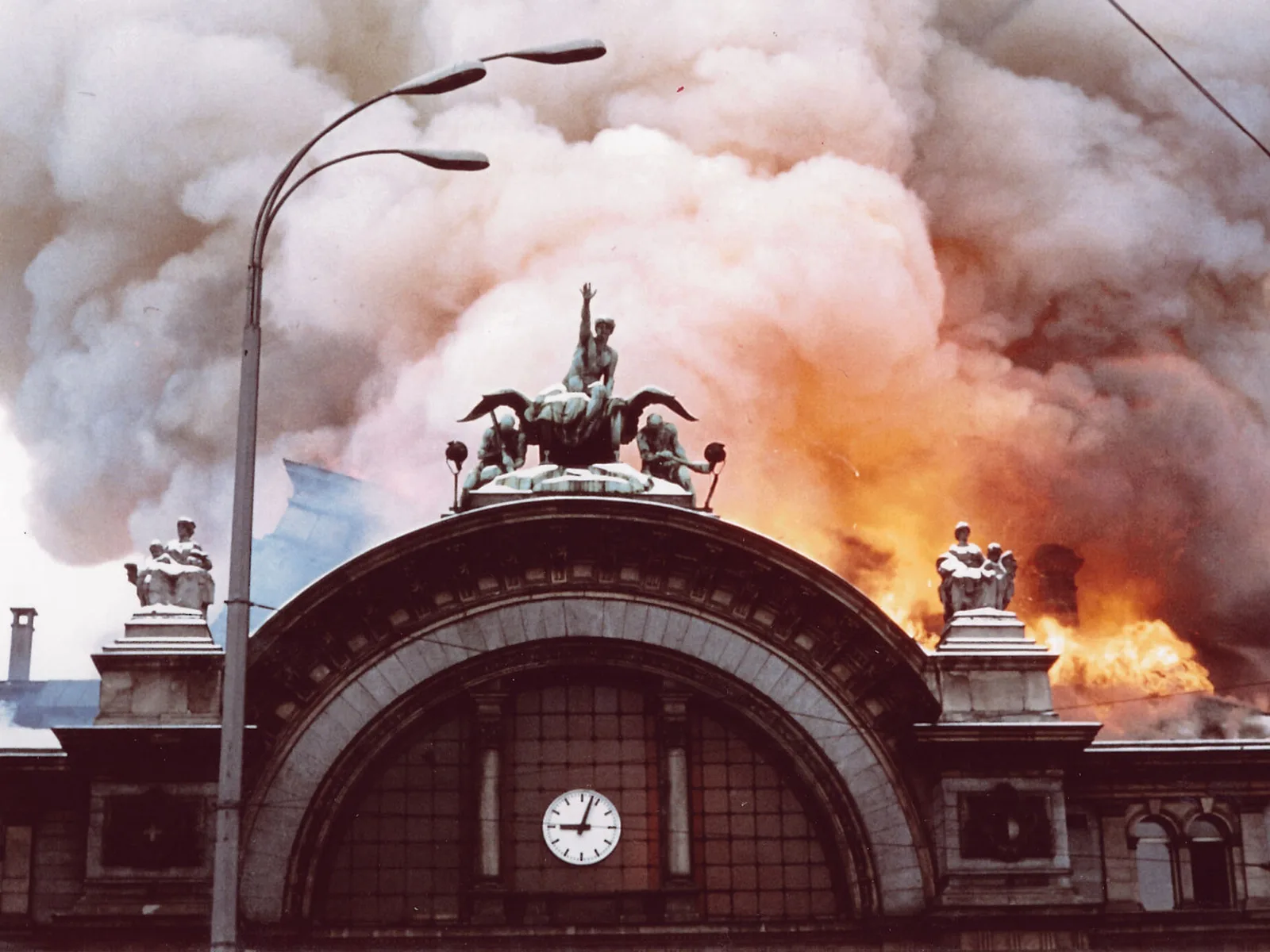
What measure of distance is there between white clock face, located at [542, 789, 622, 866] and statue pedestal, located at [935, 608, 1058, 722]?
5.74m

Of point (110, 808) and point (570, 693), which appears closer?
point (110, 808)

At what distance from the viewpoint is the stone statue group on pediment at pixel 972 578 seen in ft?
121

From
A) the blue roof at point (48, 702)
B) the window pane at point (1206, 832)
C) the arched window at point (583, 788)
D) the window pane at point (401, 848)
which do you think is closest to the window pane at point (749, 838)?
the arched window at point (583, 788)

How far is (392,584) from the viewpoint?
36125 millimetres

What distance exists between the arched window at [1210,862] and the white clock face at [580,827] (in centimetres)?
966

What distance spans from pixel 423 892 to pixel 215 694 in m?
4.70

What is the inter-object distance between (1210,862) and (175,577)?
17852mm

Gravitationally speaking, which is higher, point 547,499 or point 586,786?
point 547,499

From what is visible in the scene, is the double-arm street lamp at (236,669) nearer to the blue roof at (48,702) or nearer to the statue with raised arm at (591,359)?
the statue with raised arm at (591,359)

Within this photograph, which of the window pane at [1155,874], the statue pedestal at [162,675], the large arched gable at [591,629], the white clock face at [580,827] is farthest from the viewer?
the window pane at [1155,874]

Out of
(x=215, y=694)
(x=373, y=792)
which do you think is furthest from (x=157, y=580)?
(x=373, y=792)

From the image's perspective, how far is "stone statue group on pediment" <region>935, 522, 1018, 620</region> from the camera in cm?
3688

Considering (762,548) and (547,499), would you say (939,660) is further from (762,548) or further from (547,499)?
(547,499)

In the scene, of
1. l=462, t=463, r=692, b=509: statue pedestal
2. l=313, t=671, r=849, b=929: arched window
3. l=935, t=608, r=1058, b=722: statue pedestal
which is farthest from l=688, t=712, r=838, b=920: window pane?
l=462, t=463, r=692, b=509: statue pedestal
